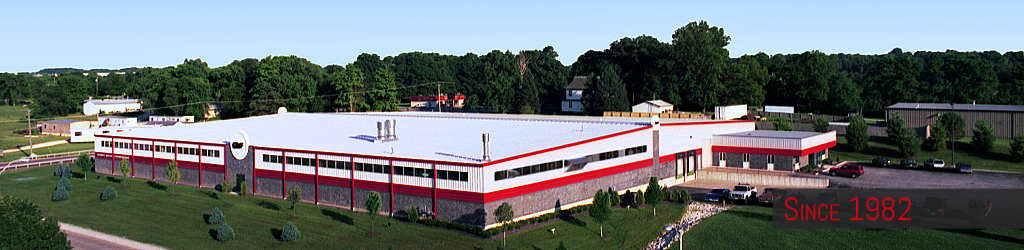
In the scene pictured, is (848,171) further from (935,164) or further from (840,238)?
(840,238)

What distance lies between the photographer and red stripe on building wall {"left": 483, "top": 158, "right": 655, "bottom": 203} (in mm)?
41438

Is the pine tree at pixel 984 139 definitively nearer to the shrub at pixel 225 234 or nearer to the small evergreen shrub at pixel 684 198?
the small evergreen shrub at pixel 684 198

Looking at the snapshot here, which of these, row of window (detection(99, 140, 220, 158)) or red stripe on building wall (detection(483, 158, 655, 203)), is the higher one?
row of window (detection(99, 140, 220, 158))

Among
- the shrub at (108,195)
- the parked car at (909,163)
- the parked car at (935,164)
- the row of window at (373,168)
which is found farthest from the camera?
the parked car at (909,163)

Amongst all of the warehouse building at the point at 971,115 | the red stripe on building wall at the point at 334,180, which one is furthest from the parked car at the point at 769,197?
the warehouse building at the point at 971,115

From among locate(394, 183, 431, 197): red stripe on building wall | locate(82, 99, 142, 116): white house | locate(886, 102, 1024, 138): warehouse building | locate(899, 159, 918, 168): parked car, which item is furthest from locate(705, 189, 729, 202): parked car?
locate(82, 99, 142, 116): white house

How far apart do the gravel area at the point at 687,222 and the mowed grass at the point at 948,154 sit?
30.9 metres

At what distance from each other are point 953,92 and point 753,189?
7823 centimetres

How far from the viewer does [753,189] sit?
52.7 metres

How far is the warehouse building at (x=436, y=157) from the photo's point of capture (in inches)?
1674

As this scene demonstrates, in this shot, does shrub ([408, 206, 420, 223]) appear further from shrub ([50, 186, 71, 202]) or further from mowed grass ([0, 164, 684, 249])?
shrub ([50, 186, 71, 202])

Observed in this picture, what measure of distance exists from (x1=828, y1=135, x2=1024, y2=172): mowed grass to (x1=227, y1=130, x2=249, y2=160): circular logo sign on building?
55.7 meters

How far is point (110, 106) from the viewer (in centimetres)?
15100

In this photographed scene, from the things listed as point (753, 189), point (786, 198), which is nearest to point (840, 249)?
point (786, 198)
